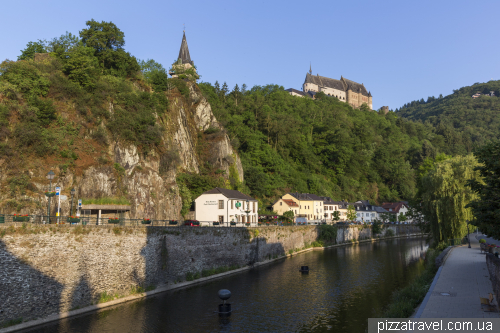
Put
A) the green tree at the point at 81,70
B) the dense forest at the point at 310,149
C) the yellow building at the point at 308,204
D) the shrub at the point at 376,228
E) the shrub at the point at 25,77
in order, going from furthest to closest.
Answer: the dense forest at the point at 310,149 < the shrub at the point at 376,228 < the yellow building at the point at 308,204 < the green tree at the point at 81,70 < the shrub at the point at 25,77

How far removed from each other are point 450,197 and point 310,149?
65052 mm

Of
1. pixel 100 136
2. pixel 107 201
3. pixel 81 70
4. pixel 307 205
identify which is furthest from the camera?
pixel 307 205

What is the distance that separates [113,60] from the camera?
5475 cm

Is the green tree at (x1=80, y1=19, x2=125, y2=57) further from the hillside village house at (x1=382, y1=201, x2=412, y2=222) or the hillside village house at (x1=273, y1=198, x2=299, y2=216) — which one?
the hillside village house at (x1=382, y1=201, x2=412, y2=222)

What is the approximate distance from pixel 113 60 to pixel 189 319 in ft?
154

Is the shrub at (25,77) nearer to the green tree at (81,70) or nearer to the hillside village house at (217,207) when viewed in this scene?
the green tree at (81,70)

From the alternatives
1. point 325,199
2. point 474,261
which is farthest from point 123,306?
point 325,199

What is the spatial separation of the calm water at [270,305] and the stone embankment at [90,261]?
1.50m

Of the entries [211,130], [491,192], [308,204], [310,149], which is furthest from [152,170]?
[310,149]

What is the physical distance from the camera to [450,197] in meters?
35.7

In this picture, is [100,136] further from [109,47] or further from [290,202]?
[290,202]

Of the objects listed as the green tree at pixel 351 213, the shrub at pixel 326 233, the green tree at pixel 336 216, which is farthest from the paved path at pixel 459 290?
the green tree at pixel 351 213

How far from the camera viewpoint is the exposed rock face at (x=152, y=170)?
35.3m

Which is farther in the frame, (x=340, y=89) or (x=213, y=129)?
(x=340, y=89)
